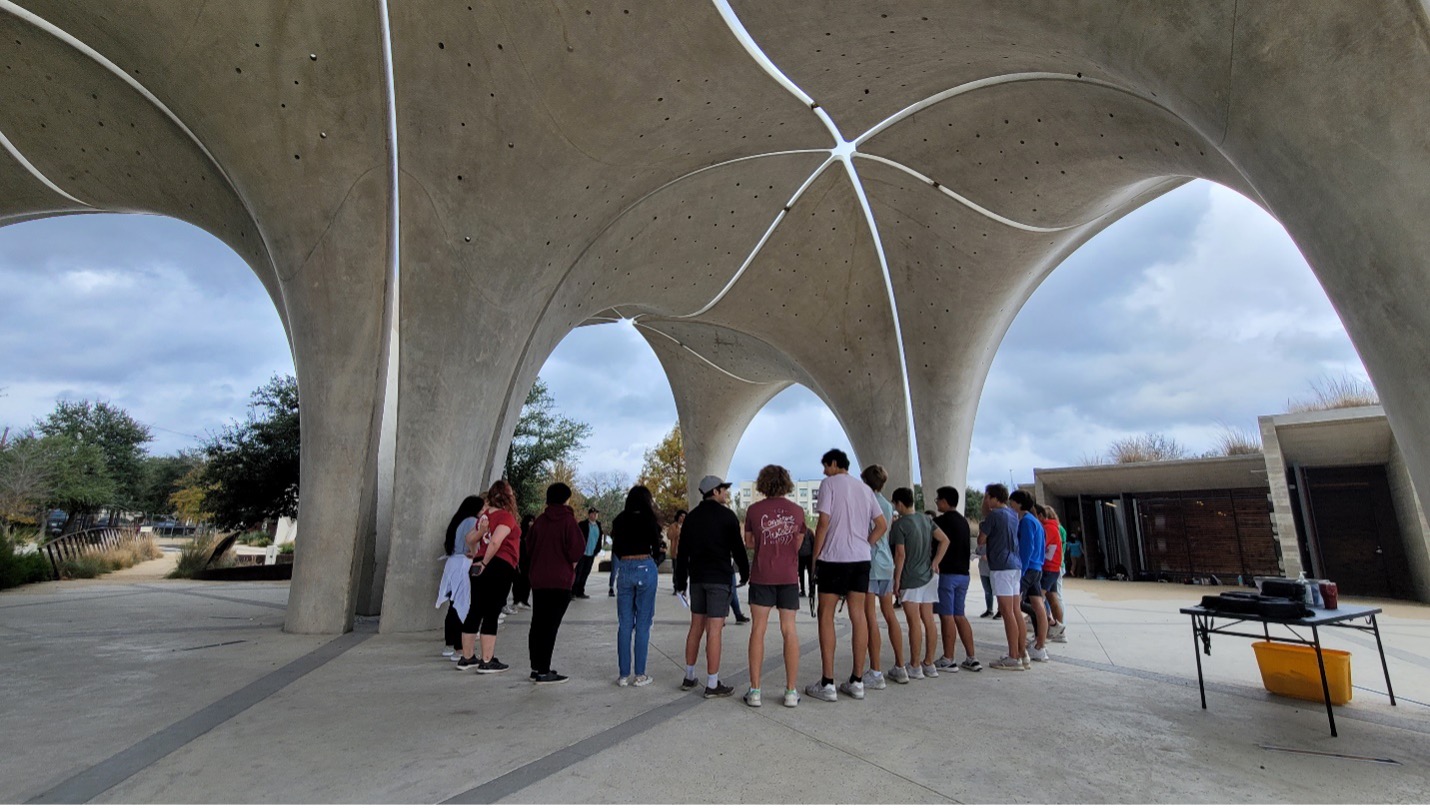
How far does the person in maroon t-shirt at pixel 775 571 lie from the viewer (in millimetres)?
4375

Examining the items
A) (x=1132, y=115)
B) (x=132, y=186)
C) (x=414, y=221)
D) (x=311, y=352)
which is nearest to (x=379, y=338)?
(x=311, y=352)

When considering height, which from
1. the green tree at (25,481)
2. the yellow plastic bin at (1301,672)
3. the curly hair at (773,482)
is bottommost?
the yellow plastic bin at (1301,672)

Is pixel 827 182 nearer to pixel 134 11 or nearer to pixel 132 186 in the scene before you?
pixel 134 11

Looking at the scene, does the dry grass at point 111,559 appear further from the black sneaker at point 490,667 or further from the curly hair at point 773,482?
the curly hair at point 773,482

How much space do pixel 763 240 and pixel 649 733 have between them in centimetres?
1071

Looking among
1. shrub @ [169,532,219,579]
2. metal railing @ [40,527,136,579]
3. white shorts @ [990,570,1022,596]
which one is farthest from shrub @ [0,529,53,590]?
white shorts @ [990,570,1022,596]

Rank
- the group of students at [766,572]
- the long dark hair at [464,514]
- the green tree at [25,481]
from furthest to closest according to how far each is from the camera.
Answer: the green tree at [25,481] → the long dark hair at [464,514] → the group of students at [766,572]

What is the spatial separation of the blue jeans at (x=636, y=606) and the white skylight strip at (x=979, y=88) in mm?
5880

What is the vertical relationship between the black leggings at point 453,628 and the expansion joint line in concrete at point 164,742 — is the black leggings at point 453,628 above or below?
above

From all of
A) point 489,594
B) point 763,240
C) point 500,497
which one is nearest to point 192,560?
point 500,497

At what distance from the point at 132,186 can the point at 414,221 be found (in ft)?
17.4

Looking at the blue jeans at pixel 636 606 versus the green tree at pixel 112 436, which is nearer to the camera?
the blue jeans at pixel 636 606

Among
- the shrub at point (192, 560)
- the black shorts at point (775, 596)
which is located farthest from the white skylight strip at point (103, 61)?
the shrub at point (192, 560)

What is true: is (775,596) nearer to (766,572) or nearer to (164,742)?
(766,572)
